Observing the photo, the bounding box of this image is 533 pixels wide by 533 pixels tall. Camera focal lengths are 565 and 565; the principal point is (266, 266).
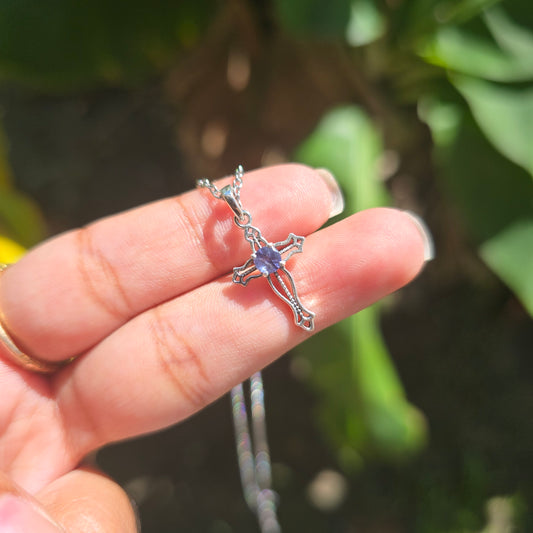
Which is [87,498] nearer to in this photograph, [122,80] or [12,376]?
[12,376]

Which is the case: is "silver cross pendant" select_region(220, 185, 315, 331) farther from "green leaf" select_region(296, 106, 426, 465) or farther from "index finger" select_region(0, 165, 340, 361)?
"green leaf" select_region(296, 106, 426, 465)

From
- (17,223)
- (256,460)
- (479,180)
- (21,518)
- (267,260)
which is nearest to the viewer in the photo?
(21,518)

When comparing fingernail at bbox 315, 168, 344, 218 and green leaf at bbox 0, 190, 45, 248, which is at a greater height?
fingernail at bbox 315, 168, 344, 218

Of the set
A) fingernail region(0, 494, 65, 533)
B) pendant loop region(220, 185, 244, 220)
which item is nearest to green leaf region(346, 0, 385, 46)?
pendant loop region(220, 185, 244, 220)

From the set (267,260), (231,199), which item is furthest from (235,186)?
(267,260)

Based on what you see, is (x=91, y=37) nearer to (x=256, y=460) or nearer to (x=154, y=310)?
(x=154, y=310)

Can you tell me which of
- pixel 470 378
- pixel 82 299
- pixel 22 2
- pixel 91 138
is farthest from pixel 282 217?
pixel 91 138
